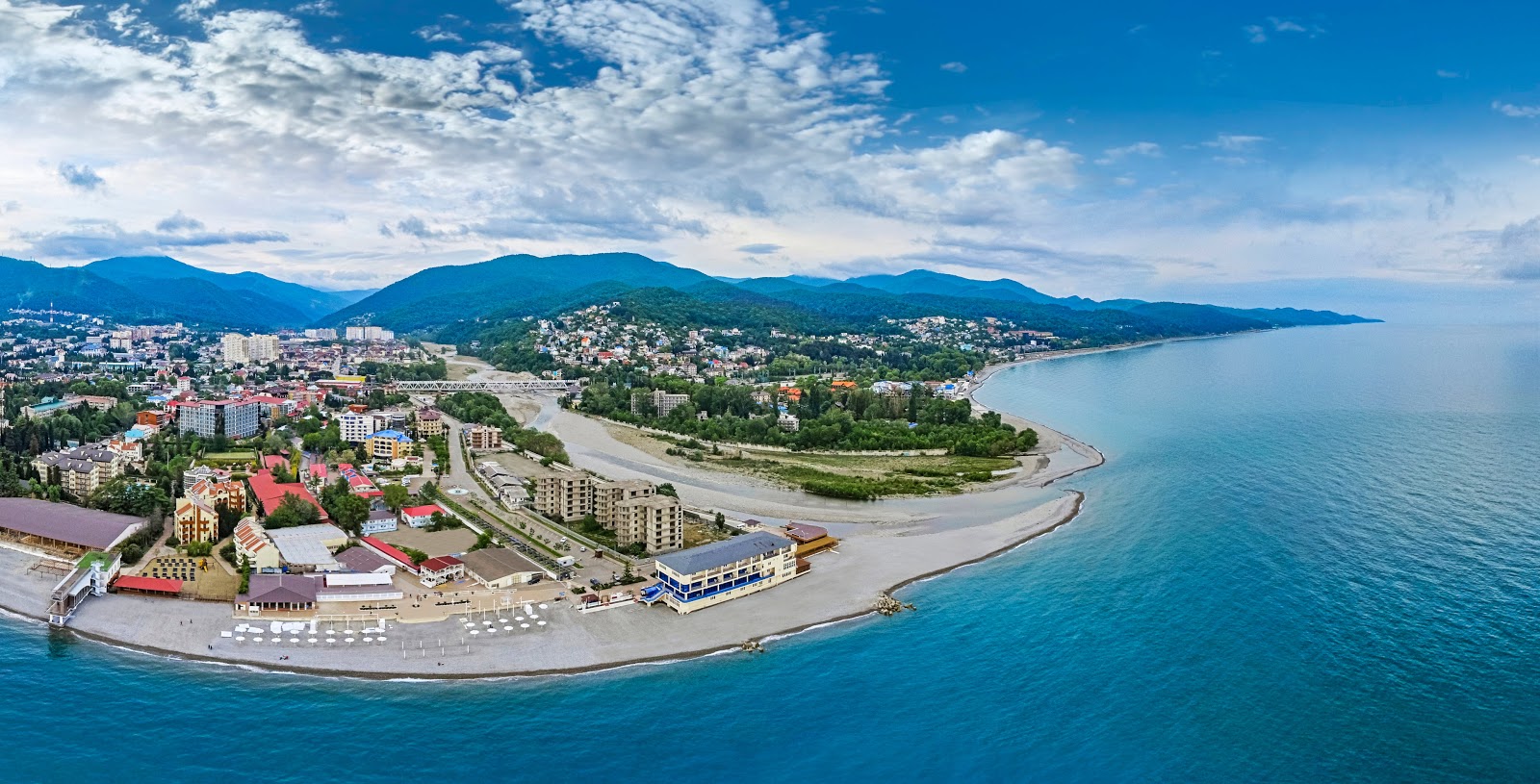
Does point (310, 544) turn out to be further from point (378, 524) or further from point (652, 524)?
point (652, 524)

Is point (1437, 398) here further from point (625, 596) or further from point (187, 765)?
point (187, 765)

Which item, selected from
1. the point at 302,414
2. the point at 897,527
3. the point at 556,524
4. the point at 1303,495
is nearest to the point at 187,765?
the point at 556,524

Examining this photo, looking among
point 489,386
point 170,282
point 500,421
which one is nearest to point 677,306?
point 489,386

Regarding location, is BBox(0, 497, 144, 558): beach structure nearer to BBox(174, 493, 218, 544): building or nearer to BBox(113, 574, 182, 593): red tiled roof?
BBox(174, 493, 218, 544): building

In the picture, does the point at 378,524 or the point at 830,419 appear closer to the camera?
the point at 378,524

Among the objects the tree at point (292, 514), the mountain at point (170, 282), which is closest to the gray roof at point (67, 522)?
the tree at point (292, 514)

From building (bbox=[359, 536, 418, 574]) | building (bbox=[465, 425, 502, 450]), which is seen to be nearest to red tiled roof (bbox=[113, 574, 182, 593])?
building (bbox=[359, 536, 418, 574])
